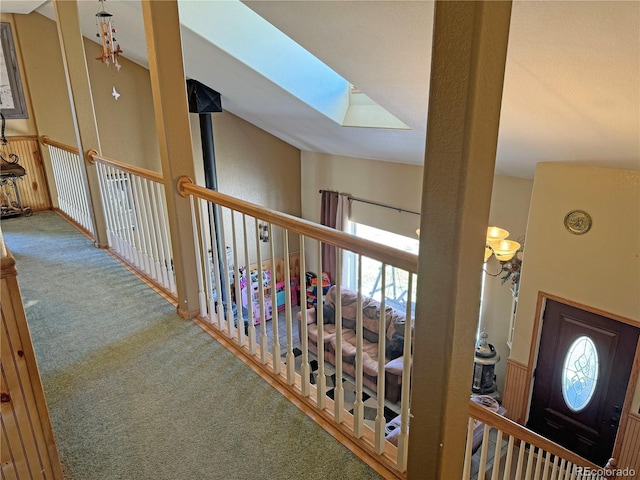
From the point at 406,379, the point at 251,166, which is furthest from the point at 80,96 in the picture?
the point at 251,166

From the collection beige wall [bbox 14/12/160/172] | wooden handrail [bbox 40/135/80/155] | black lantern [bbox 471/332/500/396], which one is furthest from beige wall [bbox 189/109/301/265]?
black lantern [bbox 471/332/500/396]

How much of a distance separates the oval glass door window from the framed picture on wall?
682cm

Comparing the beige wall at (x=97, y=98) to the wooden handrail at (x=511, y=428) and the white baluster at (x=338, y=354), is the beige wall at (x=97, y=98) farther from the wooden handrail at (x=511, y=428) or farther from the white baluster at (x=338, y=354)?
the wooden handrail at (x=511, y=428)

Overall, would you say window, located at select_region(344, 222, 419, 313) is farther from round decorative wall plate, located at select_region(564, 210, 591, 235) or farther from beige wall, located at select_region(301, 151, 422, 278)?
round decorative wall plate, located at select_region(564, 210, 591, 235)

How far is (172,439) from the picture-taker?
181 cm

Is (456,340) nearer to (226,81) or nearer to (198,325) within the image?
(198,325)

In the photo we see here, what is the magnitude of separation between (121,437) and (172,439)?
0.70 feet

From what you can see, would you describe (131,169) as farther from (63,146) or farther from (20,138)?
(20,138)

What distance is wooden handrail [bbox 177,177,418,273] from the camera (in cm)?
139

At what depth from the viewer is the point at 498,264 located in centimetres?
554

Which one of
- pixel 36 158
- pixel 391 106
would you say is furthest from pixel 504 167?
pixel 36 158

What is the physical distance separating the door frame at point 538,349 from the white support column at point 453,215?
3.44 metres

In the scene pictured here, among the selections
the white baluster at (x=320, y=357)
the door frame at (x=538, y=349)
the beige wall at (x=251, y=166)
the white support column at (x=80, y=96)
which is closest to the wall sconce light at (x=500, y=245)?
the door frame at (x=538, y=349)

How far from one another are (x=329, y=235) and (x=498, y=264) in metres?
4.50
